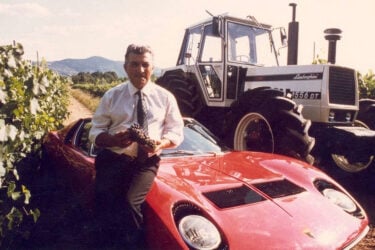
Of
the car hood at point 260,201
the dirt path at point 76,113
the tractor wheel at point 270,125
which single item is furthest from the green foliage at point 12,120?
the dirt path at point 76,113

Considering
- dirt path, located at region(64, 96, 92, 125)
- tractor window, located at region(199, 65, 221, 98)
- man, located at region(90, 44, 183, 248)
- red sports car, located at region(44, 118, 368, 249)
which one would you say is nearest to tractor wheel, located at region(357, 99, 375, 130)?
tractor window, located at region(199, 65, 221, 98)

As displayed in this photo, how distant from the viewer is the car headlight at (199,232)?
2.25 metres

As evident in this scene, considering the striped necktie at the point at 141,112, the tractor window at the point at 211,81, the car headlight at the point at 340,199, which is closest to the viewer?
the striped necktie at the point at 141,112

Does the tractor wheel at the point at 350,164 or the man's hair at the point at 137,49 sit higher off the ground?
the man's hair at the point at 137,49

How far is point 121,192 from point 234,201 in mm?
794

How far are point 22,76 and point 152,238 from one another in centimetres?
332

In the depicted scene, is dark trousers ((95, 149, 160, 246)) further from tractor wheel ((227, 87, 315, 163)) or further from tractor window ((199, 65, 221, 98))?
tractor window ((199, 65, 221, 98))

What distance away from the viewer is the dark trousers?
7.82 feet

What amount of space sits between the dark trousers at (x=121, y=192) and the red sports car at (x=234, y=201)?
92 millimetres

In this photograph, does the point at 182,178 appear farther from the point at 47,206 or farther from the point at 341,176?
the point at 341,176

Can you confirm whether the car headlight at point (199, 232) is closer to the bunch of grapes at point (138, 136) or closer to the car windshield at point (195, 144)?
the bunch of grapes at point (138, 136)

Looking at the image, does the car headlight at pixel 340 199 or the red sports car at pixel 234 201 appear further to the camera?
the car headlight at pixel 340 199

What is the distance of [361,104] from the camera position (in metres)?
6.62

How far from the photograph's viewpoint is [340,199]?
3242 millimetres
